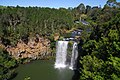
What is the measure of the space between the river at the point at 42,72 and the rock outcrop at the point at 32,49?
7.20 ft

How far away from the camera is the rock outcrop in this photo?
36.6 metres

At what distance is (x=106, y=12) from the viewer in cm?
2966

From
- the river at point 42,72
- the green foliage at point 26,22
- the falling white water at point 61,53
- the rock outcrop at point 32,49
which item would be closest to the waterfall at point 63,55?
the falling white water at point 61,53

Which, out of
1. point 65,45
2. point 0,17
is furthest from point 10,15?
point 65,45

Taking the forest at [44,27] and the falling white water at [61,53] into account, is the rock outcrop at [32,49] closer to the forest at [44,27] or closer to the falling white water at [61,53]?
the forest at [44,27]

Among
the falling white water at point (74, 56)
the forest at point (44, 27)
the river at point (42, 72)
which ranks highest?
the forest at point (44, 27)

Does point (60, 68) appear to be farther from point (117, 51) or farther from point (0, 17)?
point (117, 51)

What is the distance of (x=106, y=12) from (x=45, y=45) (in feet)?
49.7

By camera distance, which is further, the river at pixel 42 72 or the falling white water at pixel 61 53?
the falling white water at pixel 61 53

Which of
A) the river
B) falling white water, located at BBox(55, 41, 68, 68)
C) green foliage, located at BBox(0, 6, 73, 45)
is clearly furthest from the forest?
falling white water, located at BBox(55, 41, 68, 68)

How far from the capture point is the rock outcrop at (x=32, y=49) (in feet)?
120

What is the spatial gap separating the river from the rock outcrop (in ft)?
7.20

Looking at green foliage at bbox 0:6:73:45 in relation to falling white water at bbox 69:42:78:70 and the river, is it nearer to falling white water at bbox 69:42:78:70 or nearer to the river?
the river

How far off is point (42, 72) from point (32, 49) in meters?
7.42
